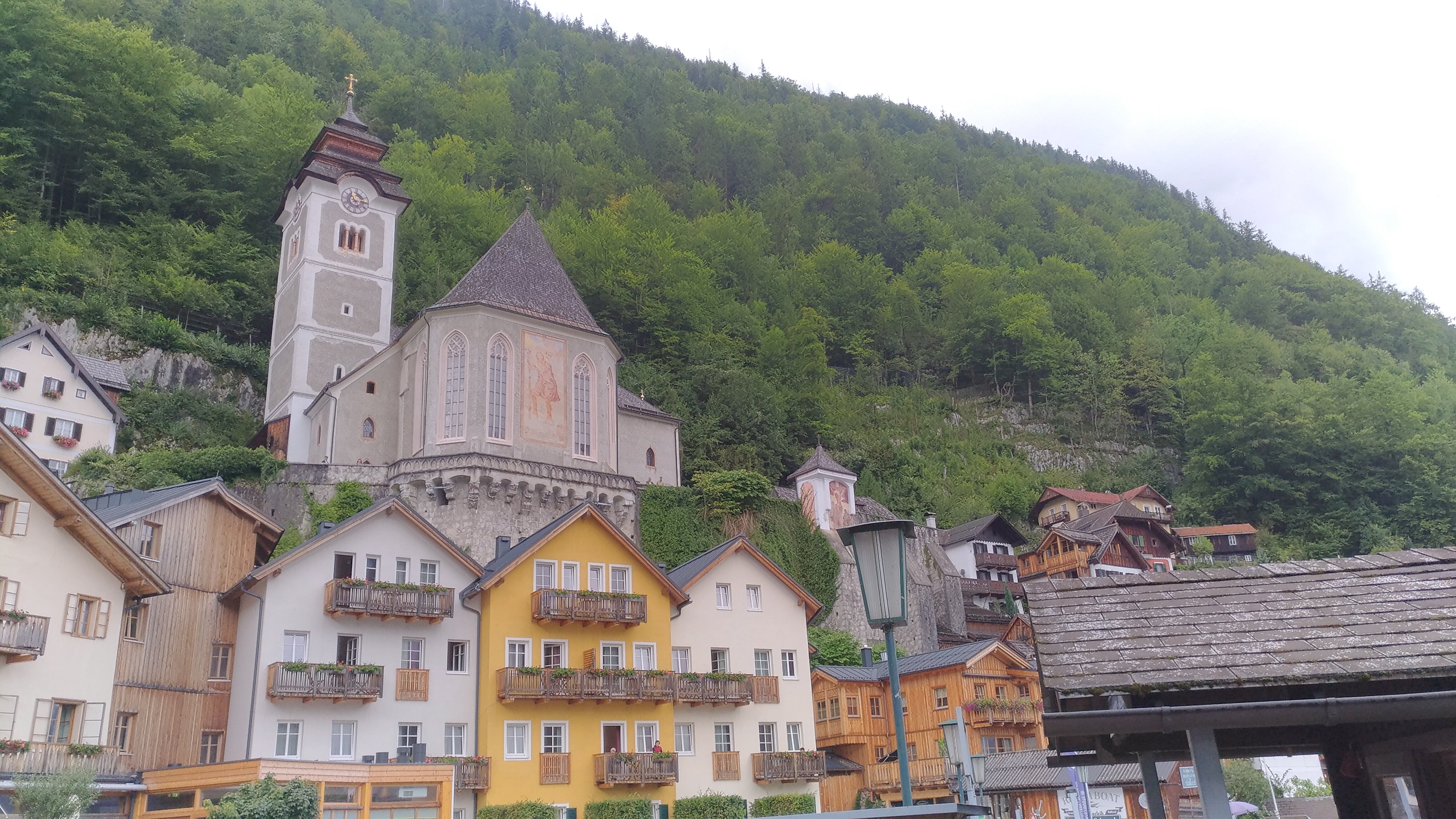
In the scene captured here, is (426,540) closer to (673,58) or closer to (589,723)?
(589,723)

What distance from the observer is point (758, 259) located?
303ft

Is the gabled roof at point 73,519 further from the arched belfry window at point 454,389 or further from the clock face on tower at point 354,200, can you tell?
the clock face on tower at point 354,200

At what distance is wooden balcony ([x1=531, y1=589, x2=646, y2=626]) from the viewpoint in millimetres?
31250

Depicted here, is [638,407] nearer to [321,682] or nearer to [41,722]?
[321,682]

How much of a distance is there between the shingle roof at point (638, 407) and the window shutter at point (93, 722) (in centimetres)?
2659

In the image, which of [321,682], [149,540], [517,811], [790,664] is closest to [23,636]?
[149,540]

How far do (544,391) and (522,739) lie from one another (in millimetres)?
16085

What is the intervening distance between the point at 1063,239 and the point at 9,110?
9412 cm

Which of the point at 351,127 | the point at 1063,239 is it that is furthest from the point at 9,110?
the point at 1063,239

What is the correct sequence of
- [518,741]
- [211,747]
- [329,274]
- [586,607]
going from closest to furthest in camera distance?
[211,747], [518,741], [586,607], [329,274]

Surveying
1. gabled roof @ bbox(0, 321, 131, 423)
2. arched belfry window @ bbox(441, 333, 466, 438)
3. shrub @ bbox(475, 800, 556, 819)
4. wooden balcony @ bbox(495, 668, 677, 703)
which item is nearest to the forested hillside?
gabled roof @ bbox(0, 321, 131, 423)

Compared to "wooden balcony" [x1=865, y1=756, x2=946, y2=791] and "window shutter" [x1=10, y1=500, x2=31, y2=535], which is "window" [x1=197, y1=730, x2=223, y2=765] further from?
"wooden balcony" [x1=865, y1=756, x2=946, y2=791]

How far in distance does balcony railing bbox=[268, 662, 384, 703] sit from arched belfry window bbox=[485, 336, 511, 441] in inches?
555

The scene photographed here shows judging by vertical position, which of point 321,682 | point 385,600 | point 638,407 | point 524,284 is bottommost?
point 321,682
